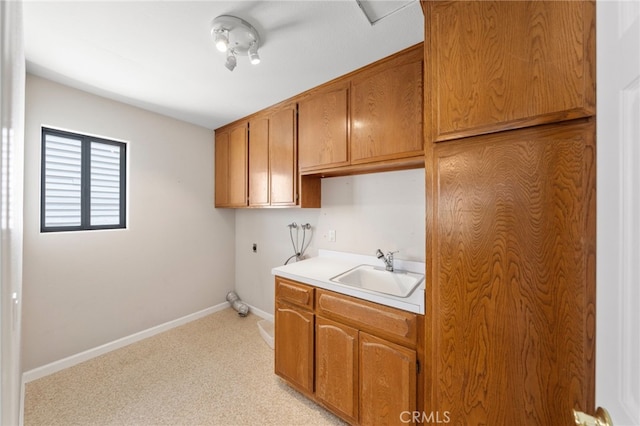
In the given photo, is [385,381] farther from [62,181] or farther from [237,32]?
[62,181]

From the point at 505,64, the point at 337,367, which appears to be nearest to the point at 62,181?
the point at 337,367

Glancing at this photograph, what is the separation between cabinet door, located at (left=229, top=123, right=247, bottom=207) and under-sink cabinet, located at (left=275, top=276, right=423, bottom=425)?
128 centimetres

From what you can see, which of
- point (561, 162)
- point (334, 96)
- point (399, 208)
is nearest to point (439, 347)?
point (561, 162)

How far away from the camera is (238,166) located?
2.77 metres

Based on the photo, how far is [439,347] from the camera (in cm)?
105

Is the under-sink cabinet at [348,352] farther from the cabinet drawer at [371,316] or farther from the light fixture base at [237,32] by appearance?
the light fixture base at [237,32]

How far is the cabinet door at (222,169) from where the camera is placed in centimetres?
294

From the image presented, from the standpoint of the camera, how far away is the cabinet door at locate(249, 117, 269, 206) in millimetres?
2457

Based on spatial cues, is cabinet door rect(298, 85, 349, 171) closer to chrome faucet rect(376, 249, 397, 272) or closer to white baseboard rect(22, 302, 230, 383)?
chrome faucet rect(376, 249, 397, 272)

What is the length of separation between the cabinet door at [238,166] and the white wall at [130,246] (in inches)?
16.7

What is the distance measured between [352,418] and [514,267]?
1311mm

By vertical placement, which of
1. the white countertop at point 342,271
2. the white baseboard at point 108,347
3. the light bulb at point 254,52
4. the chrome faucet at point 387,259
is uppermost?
the light bulb at point 254,52

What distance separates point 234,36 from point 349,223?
1617 millimetres

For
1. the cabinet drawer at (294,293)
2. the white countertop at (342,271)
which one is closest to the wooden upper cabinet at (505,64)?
the white countertop at (342,271)
